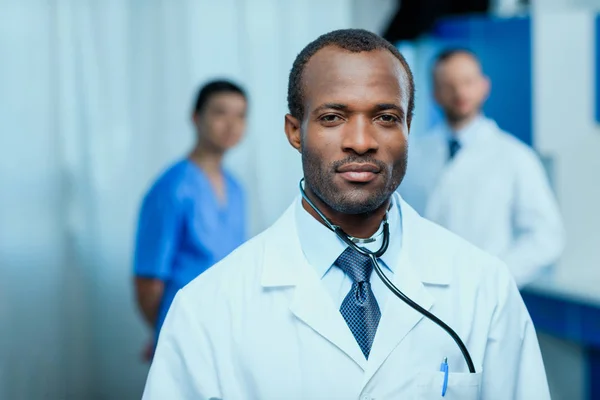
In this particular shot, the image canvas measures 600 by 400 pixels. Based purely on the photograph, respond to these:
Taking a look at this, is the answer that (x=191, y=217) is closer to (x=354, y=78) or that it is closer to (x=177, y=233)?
(x=177, y=233)

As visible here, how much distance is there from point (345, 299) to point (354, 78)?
25 cm

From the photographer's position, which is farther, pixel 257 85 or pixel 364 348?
pixel 257 85

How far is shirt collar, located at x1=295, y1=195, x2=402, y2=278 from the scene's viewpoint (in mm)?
910

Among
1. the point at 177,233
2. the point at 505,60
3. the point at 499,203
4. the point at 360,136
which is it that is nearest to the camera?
the point at 360,136

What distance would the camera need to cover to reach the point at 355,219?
2.96 ft

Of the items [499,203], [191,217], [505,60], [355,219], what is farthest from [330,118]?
[505,60]

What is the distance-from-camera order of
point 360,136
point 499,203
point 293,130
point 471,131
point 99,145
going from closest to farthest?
point 360,136
point 293,130
point 499,203
point 471,131
point 99,145

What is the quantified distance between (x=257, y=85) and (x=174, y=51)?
294 mm

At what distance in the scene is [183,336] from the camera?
2.87 feet

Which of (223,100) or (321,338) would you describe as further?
(223,100)

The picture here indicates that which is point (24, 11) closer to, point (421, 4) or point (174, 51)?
point (174, 51)

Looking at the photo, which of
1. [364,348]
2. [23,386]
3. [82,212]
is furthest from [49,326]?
[364,348]

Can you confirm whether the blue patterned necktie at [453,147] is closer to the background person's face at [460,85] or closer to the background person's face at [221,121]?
the background person's face at [460,85]

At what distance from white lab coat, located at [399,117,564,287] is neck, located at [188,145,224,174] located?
503 millimetres
